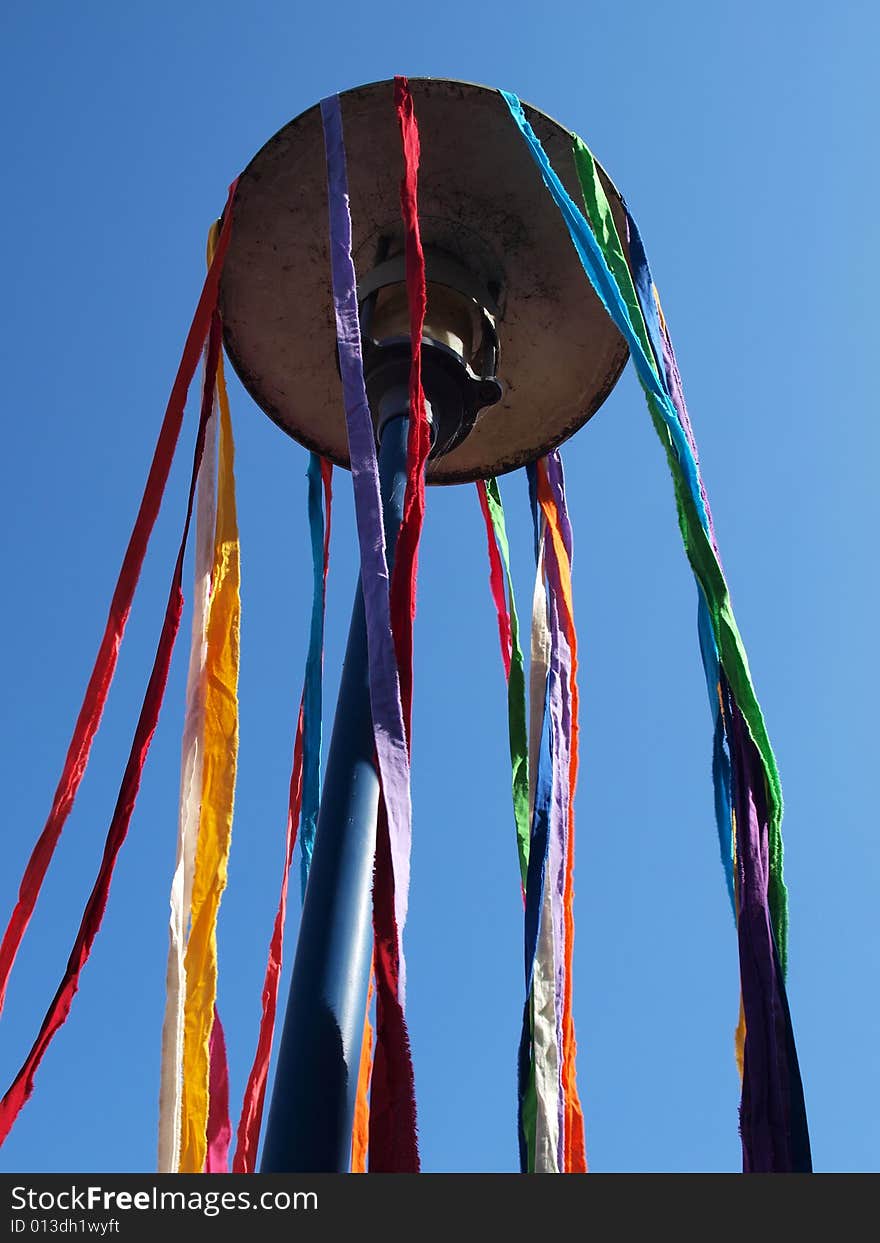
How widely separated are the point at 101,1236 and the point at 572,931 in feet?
6.13

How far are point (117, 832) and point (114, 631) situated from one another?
64 centimetres

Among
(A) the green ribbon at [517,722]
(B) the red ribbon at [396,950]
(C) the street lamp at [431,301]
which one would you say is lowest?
(B) the red ribbon at [396,950]

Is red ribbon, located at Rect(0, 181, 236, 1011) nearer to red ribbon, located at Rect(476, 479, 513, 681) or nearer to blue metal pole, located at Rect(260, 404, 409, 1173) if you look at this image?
blue metal pole, located at Rect(260, 404, 409, 1173)

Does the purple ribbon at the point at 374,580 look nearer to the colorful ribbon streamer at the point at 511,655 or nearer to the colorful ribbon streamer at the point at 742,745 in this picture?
the colorful ribbon streamer at the point at 742,745

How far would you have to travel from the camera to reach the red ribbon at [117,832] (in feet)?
8.40

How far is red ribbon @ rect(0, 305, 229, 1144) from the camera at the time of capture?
256 centimetres

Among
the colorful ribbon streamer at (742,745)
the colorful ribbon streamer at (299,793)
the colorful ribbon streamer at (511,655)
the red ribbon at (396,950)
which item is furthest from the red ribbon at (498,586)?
the red ribbon at (396,950)

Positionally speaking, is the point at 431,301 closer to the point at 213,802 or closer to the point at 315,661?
the point at 315,661

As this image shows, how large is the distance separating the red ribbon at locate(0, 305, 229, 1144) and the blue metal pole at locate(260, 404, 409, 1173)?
601mm

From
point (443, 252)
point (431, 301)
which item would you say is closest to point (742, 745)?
point (431, 301)

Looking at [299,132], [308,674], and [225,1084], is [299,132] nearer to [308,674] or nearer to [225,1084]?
[308,674]

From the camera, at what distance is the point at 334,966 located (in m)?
2.30

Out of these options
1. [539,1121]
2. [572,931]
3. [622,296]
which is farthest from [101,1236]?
[622,296]

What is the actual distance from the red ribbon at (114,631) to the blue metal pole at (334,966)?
79cm
